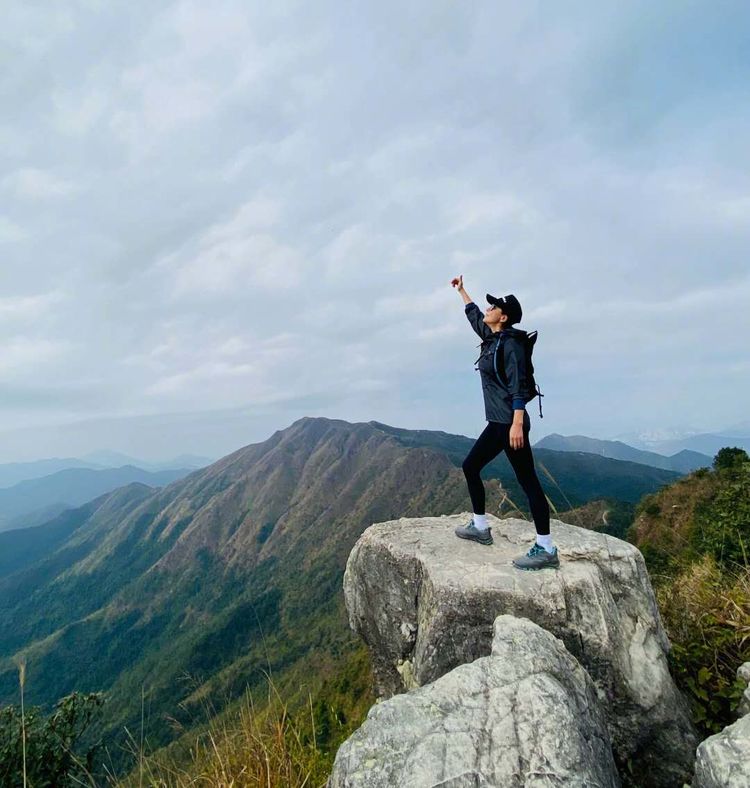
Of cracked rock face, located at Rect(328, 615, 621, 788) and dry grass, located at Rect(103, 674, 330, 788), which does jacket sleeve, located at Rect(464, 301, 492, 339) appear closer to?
cracked rock face, located at Rect(328, 615, 621, 788)

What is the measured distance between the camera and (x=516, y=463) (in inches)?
268

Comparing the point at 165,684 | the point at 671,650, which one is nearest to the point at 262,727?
the point at 671,650

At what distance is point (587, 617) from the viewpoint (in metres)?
5.80

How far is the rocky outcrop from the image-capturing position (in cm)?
313

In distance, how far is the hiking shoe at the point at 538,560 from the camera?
6.48 meters

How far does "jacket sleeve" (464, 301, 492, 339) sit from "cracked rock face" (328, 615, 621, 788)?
4.50 metres

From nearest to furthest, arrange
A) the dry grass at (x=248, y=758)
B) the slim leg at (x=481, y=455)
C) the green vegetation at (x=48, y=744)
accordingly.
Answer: the dry grass at (x=248, y=758), the green vegetation at (x=48, y=744), the slim leg at (x=481, y=455)

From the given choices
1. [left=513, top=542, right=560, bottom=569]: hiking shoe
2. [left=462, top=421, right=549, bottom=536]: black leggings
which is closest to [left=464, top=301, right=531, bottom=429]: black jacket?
[left=462, top=421, right=549, bottom=536]: black leggings

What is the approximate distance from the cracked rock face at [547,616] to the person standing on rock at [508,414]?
58 cm

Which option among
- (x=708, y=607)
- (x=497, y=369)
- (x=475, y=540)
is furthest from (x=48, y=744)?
(x=708, y=607)

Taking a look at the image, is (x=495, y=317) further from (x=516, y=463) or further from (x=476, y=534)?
(x=476, y=534)

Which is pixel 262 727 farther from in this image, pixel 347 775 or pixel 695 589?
pixel 695 589

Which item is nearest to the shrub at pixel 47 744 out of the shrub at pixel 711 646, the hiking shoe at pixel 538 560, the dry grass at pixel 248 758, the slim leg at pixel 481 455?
the dry grass at pixel 248 758

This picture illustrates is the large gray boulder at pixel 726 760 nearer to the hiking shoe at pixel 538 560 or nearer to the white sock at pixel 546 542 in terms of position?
the hiking shoe at pixel 538 560
